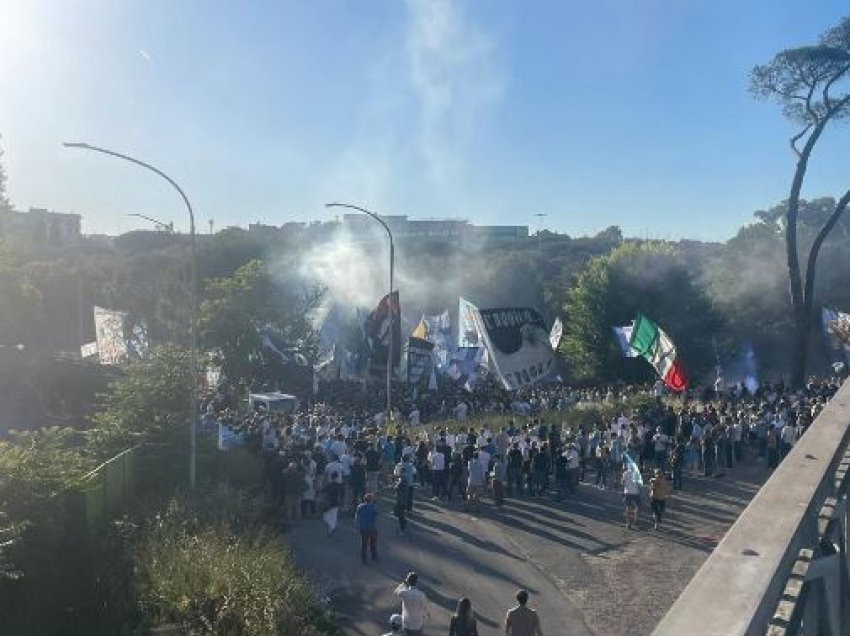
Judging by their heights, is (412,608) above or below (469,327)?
below

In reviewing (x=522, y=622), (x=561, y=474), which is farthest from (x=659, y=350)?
(x=522, y=622)

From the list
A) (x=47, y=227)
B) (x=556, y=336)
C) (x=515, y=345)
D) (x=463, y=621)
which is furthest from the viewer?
(x=47, y=227)

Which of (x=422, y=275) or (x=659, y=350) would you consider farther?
(x=422, y=275)

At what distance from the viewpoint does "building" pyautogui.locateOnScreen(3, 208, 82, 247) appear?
108750 mm

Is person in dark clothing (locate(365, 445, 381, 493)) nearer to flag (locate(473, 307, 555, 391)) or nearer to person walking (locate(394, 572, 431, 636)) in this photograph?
person walking (locate(394, 572, 431, 636))

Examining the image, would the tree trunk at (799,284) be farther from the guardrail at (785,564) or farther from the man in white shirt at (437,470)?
the guardrail at (785,564)

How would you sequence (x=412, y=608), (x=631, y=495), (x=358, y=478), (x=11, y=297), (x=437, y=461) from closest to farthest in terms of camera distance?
(x=412, y=608), (x=631, y=495), (x=358, y=478), (x=437, y=461), (x=11, y=297)

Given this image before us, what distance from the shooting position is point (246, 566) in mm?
11297

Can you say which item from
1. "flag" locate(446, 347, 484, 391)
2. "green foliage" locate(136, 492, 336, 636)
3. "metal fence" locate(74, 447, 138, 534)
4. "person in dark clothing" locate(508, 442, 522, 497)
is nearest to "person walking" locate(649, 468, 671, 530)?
"person in dark clothing" locate(508, 442, 522, 497)

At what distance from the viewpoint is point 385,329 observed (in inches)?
1176

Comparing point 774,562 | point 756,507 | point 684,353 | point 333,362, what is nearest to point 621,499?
point 756,507

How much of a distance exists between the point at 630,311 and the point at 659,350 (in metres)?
20.5

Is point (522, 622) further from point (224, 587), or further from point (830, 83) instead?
point (830, 83)

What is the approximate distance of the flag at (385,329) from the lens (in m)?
28.6
